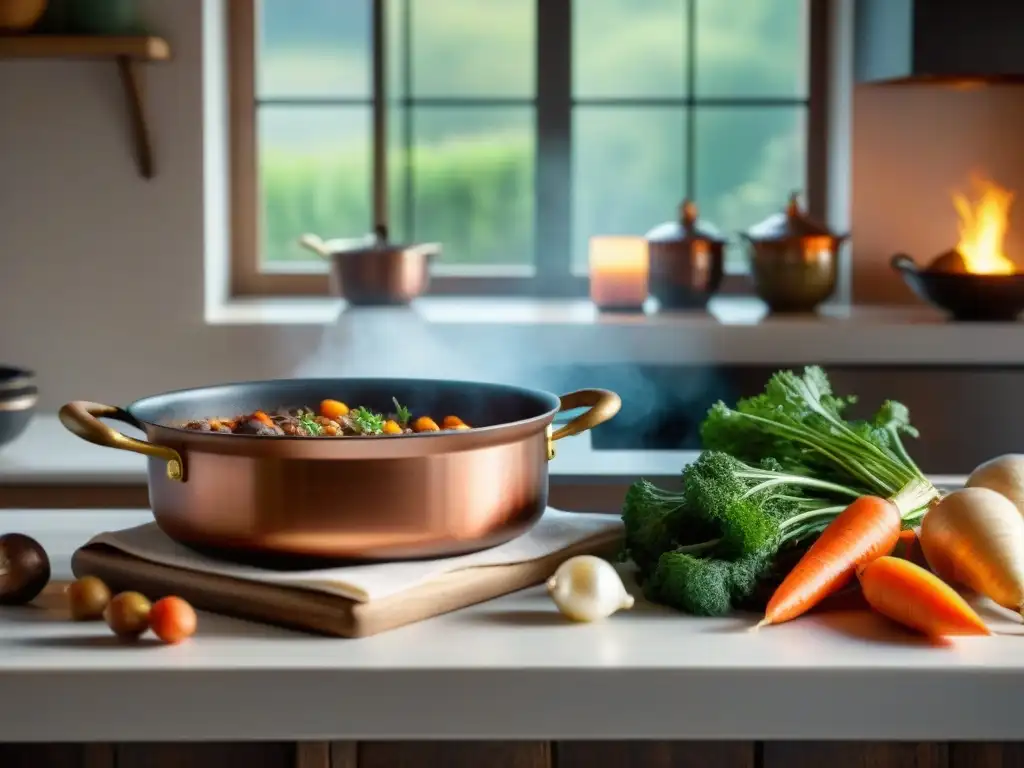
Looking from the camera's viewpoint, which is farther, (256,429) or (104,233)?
(104,233)

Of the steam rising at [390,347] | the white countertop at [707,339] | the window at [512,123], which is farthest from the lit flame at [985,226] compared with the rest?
the steam rising at [390,347]

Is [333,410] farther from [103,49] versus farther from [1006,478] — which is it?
[103,49]

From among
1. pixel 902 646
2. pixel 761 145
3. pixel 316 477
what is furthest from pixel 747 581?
pixel 761 145

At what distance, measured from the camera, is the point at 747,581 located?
3.67ft

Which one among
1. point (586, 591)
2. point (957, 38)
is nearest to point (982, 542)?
point (586, 591)

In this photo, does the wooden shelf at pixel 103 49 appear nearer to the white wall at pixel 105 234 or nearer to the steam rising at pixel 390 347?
the white wall at pixel 105 234

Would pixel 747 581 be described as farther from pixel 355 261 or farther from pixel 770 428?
pixel 355 261

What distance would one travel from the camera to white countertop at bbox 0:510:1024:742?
3.16ft

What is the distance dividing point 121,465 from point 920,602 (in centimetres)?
149

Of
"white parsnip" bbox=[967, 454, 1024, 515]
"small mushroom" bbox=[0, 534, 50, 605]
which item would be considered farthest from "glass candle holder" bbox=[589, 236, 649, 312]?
"small mushroom" bbox=[0, 534, 50, 605]

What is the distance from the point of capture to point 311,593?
41.8 inches

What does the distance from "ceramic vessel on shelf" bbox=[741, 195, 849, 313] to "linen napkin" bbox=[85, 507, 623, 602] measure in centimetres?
196

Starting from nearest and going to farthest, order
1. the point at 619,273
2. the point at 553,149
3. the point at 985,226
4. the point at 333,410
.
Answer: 1. the point at 333,410
2. the point at 619,273
3. the point at 985,226
4. the point at 553,149

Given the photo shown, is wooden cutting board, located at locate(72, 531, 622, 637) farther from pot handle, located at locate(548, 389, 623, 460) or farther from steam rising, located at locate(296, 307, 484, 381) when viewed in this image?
steam rising, located at locate(296, 307, 484, 381)
